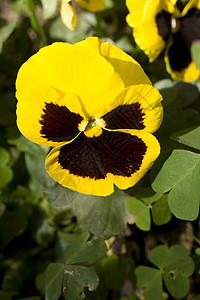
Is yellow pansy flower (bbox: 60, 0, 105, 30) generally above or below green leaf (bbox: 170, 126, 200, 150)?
above

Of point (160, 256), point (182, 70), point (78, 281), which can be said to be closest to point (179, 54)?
point (182, 70)

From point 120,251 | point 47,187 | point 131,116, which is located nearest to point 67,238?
point 120,251

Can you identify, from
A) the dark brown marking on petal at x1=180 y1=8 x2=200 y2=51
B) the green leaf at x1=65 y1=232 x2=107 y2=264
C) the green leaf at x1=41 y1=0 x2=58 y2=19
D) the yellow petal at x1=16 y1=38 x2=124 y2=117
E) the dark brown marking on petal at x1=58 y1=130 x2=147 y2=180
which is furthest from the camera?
the green leaf at x1=41 y1=0 x2=58 y2=19

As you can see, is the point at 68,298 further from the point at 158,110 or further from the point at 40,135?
the point at 158,110

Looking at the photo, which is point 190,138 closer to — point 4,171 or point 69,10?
point 69,10

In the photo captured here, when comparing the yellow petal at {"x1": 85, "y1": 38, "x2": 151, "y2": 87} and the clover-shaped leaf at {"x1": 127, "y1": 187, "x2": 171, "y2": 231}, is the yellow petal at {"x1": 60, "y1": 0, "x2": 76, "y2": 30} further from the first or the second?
the clover-shaped leaf at {"x1": 127, "y1": 187, "x2": 171, "y2": 231}

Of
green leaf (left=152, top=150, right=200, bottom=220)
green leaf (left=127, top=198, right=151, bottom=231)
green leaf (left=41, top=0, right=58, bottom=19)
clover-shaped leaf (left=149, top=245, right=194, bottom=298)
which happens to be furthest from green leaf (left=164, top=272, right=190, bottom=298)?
green leaf (left=41, top=0, right=58, bottom=19)

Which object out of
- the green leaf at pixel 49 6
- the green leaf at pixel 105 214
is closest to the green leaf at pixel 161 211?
the green leaf at pixel 105 214
